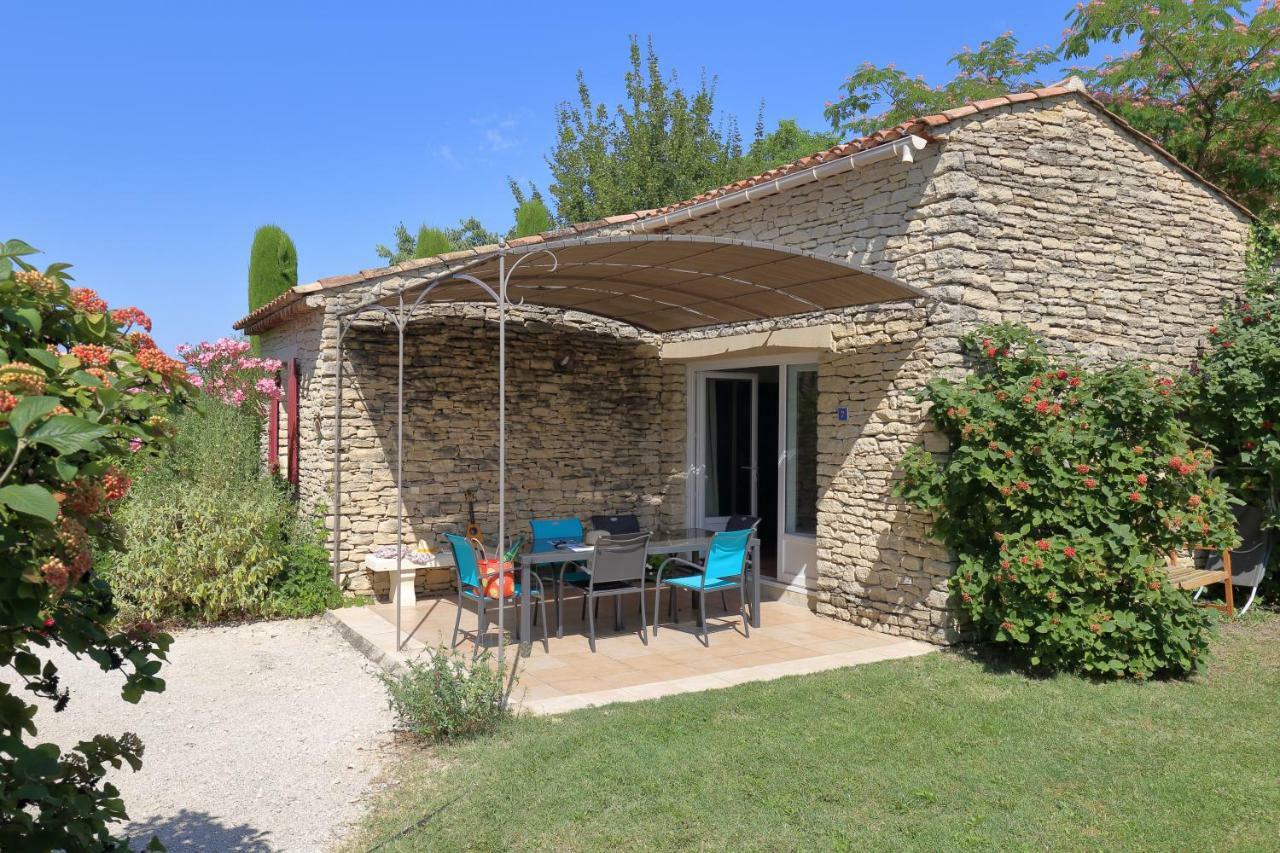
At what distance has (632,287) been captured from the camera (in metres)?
7.77

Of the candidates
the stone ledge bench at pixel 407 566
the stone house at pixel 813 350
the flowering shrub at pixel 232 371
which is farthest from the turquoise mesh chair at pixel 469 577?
the flowering shrub at pixel 232 371

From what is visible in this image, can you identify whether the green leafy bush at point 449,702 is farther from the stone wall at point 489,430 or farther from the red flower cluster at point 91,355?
the stone wall at point 489,430

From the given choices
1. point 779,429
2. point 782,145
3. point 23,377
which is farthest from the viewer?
point 782,145

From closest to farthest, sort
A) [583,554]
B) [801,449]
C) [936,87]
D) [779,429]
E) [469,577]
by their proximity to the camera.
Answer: [469,577]
[583,554]
[801,449]
[779,429]
[936,87]

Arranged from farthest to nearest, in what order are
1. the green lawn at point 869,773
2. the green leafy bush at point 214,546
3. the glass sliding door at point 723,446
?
1. the glass sliding door at point 723,446
2. the green leafy bush at point 214,546
3. the green lawn at point 869,773

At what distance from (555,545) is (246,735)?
2.67 meters

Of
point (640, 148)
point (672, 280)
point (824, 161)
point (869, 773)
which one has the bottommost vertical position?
point (869, 773)

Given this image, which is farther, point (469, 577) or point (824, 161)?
point (824, 161)

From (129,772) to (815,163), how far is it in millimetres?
6517

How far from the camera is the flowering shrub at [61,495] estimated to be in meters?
1.49

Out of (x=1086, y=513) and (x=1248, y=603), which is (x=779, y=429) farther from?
(x=1248, y=603)

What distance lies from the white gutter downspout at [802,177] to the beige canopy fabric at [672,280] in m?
0.85

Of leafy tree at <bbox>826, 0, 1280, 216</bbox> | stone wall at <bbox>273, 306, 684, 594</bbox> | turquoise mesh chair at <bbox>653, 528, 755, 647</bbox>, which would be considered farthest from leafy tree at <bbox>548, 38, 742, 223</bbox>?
turquoise mesh chair at <bbox>653, 528, 755, 647</bbox>

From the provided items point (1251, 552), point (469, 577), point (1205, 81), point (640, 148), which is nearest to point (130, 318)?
point (469, 577)
